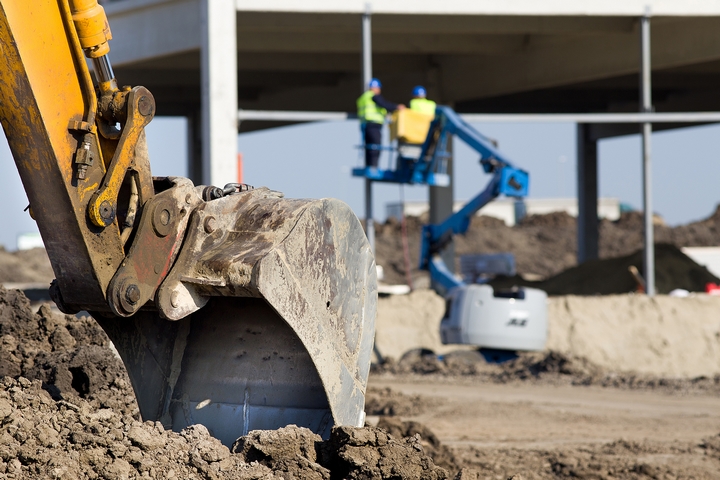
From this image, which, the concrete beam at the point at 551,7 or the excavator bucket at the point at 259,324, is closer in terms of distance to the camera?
the excavator bucket at the point at 259,324

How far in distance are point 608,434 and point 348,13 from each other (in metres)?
8.72

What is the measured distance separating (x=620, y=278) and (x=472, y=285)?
8.84 metres

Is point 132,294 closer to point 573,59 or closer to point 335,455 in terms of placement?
point 335,455

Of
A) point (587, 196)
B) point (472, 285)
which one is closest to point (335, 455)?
point (472, 285)

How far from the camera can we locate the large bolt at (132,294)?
356 cm

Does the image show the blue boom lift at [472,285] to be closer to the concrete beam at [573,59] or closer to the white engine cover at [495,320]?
the white engine cover at [495,320]

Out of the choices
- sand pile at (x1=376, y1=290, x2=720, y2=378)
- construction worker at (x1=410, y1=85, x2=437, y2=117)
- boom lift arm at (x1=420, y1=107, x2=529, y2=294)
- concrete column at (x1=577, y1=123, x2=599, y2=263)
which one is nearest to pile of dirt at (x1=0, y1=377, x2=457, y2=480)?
boom lift arm at (x1=420, y1=107, x2=529, y2=294)

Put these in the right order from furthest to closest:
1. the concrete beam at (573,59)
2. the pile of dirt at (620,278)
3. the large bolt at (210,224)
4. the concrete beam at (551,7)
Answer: the pile of dirt at (620,278) → the concrete beam at (573,59) → the concrete beam at (551,7) → the large bolt at (210,224)

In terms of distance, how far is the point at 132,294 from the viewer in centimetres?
358

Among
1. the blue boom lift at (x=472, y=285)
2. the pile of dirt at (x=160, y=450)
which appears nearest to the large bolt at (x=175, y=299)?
the pile of dirt at (x=160, y=450)

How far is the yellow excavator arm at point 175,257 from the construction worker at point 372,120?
9537mm

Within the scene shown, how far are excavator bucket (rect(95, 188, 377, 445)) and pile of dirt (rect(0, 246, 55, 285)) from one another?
28.0 m

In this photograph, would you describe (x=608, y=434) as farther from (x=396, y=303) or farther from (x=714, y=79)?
(x=714, y=79)

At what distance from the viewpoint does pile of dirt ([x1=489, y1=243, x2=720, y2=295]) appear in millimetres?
20031
